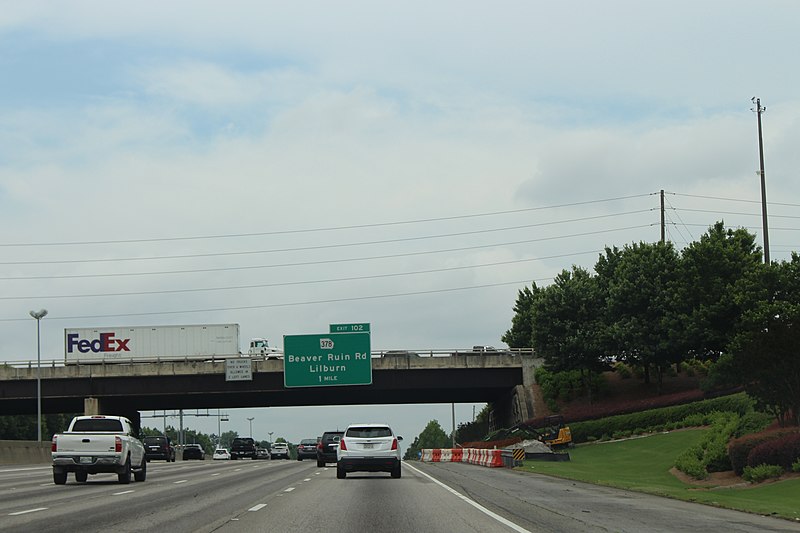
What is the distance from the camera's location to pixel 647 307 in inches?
2709

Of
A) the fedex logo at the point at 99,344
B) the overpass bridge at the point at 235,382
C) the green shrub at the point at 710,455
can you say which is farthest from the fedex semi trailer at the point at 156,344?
the green shrub at the point at 710,455

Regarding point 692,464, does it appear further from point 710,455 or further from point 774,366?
point 774,366

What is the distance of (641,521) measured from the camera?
16375mm

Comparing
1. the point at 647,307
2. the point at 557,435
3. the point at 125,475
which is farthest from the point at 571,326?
the point at 125,475

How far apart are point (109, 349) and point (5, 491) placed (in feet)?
187

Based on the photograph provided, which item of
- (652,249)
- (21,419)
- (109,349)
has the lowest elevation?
(21,419)

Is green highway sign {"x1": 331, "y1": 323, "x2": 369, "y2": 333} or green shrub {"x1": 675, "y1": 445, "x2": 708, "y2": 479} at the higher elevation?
green highway sign {"x1": 331, "y1": 323, "x2": 369, "y2": 333}

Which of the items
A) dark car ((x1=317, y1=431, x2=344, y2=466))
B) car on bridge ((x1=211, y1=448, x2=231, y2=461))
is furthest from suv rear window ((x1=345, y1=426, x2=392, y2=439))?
car on bridge ((x1=211, y1=448, x2=231, y2=461))

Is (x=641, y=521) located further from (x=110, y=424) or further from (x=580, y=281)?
(x=580, y=281)

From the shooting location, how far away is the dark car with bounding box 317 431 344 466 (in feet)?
156

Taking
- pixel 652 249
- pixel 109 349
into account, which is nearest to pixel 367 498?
pixel 652 249

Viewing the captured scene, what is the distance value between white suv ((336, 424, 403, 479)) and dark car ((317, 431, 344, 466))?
16.2 meters

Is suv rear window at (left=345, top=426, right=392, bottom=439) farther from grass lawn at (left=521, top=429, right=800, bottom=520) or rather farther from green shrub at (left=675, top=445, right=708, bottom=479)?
green shrub at (left=675, top=445, right=708, bottom=479)

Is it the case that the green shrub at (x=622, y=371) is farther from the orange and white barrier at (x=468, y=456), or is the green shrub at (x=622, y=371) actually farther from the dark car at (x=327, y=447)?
the dark car at (x=327, y=447)
